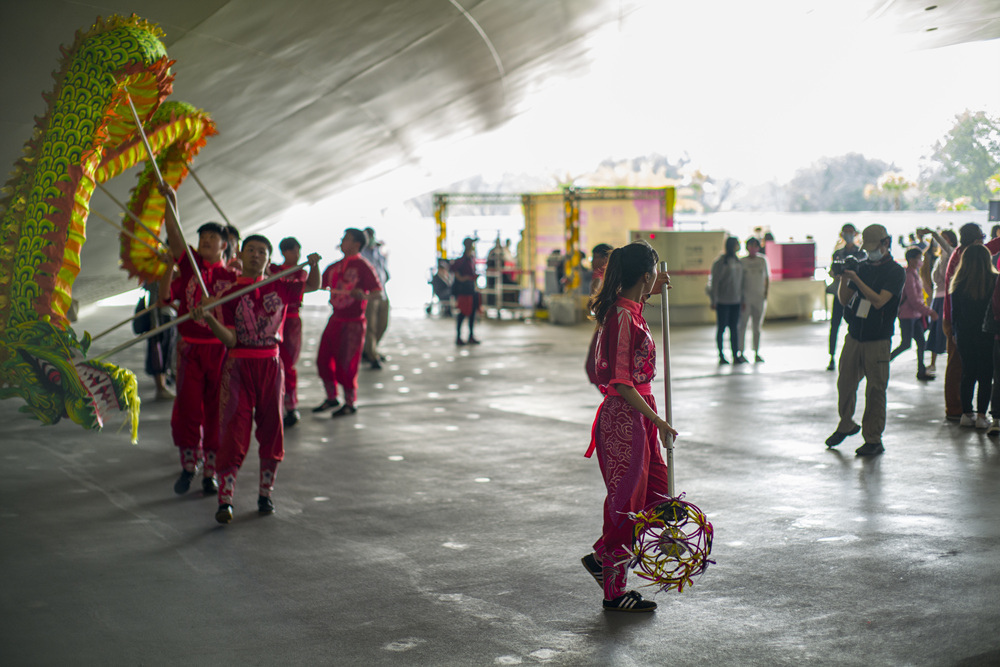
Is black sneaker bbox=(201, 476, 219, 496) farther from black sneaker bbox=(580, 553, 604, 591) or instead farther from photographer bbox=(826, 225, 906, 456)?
photographer bbox=(826, 225, 906, 456)

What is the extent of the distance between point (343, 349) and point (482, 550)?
518 cm

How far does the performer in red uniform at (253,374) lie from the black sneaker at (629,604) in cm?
276

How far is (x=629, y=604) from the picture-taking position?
178 inches

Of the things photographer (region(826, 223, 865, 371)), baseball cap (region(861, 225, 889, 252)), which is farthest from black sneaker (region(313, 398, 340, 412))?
baseball cap (region(861, 225, 889, 252))

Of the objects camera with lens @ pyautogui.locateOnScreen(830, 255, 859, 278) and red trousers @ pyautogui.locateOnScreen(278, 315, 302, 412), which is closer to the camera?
camera with lens @ pyautogui.locateOnScreen(830, 255, 859, 278)

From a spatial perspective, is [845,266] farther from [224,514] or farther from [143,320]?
[143,320]

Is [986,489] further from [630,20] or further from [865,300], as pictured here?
[630,20]

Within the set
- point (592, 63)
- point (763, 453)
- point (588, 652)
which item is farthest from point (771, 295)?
point (588, 652)

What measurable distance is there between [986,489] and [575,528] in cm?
295

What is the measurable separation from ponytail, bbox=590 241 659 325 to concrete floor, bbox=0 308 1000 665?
4.79 feet

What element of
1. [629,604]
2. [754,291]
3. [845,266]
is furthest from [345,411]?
[754,291]

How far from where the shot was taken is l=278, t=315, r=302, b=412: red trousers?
9555mm

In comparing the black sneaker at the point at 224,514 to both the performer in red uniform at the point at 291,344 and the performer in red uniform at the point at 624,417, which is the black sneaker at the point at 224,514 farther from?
the performer in red uniform at the point at 291,344

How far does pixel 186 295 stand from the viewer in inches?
276
